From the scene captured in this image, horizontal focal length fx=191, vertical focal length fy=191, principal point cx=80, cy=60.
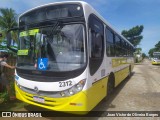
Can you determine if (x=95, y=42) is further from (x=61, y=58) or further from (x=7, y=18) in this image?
(x=7, y=18)

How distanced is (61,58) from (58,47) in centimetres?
32

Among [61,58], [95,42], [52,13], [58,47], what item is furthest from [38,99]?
[52,13]

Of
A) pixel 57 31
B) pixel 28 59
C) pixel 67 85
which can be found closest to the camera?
pixel 67 85

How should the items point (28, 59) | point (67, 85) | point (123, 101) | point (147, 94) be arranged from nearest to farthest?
point (67, 85)
point (28, 59)
point (123, 101)
point (147, 94)

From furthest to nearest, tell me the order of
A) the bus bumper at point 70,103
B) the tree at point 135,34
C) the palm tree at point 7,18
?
1. the tree at point 135,34
2. the palm tree at point 7,18
3. the bus bumper at point 70,103

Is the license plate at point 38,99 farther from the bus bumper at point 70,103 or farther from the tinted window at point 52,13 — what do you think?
the tinted window at point 52,13

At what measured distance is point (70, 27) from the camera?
4.73 meters

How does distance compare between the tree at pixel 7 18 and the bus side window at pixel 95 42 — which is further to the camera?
the tree at pixel 7 18

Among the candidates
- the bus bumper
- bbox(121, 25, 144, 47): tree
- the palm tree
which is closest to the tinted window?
the bus bumper


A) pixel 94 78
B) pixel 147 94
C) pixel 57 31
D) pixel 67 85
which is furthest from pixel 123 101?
pixel 57 31

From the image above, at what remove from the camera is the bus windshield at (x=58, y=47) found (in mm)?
4578

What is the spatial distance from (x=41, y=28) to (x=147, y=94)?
5.97 m

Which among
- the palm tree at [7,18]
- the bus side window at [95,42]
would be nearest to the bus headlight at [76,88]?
the bus side window at [95,42]

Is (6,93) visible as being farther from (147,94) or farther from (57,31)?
(147,94)
